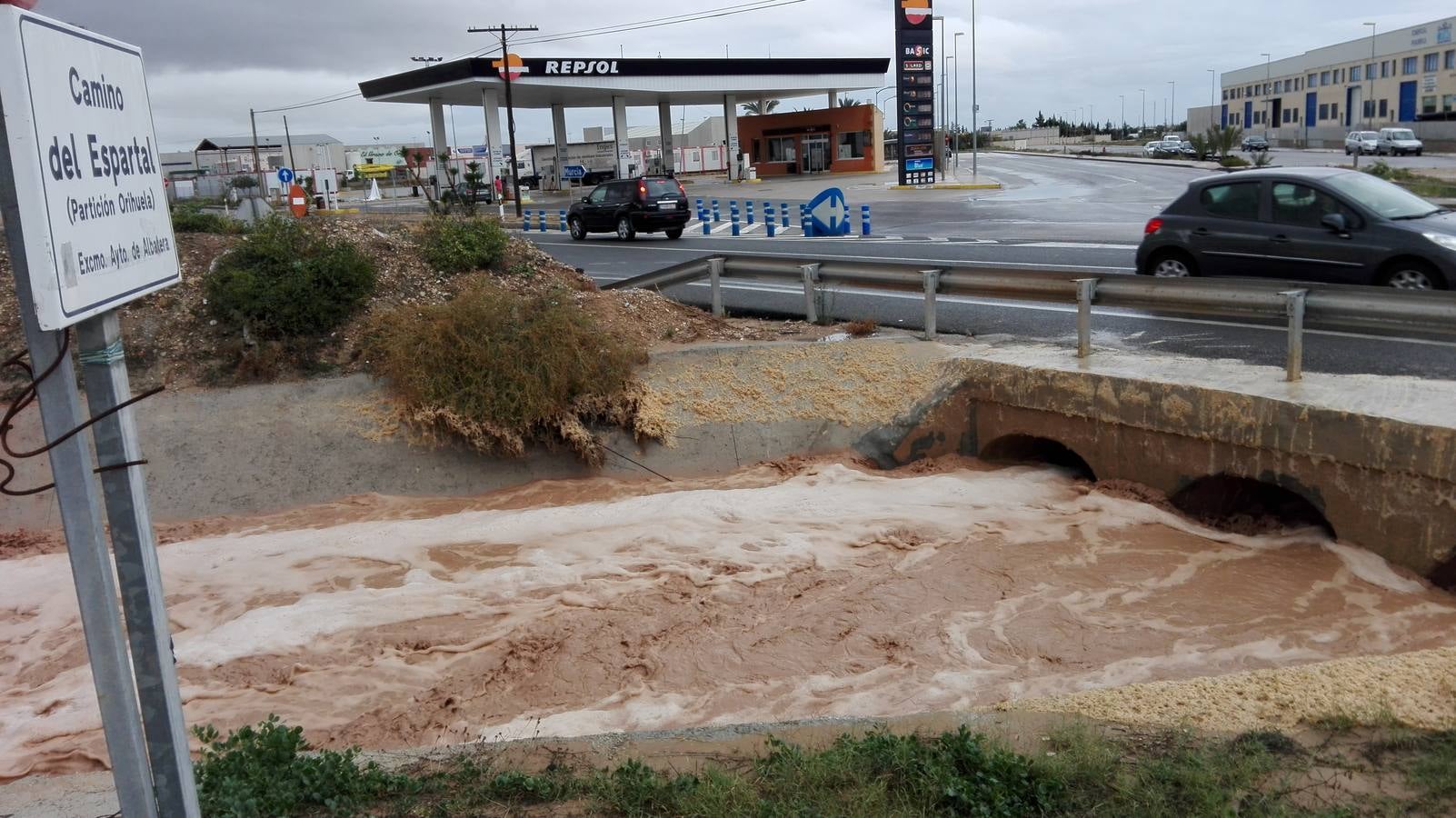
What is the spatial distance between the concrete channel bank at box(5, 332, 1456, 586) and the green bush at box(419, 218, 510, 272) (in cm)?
302

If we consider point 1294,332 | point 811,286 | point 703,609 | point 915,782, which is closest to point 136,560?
point 915,782

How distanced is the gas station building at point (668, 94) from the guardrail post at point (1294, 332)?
44532mm

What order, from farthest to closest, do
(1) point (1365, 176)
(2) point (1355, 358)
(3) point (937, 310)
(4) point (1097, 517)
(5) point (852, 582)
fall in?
1. (3) point (937, 310)
2. (1) point (1365, 176)
3. (2) point (1355, 358)
4. (4) point (1097, 517)
5. (5) point (852, 582)

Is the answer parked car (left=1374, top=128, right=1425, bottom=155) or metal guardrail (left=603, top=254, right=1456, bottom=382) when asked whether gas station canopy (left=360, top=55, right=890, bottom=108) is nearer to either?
parked car (left=1374, top=128, right=1425, bottom=155)

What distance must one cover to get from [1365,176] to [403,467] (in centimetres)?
1078

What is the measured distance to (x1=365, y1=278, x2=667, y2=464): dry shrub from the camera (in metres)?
10.6

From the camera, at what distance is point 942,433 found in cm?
1029

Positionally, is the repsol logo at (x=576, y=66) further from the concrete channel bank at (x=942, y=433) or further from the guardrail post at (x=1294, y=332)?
the guardrail post at (x=1294, y=332)

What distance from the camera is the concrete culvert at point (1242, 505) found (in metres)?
8.38

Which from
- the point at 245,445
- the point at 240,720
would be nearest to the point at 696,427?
the point at 245,445

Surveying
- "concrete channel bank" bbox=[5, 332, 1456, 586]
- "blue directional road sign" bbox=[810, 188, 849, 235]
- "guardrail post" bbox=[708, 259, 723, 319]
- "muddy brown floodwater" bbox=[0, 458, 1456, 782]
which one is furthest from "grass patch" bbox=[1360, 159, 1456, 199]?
"muddy brown floodwater" bbox=[0, 458, 1456, 782]

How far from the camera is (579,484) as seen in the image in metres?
10.5

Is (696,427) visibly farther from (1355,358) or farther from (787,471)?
(1355,358)

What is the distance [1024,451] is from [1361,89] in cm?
9605
